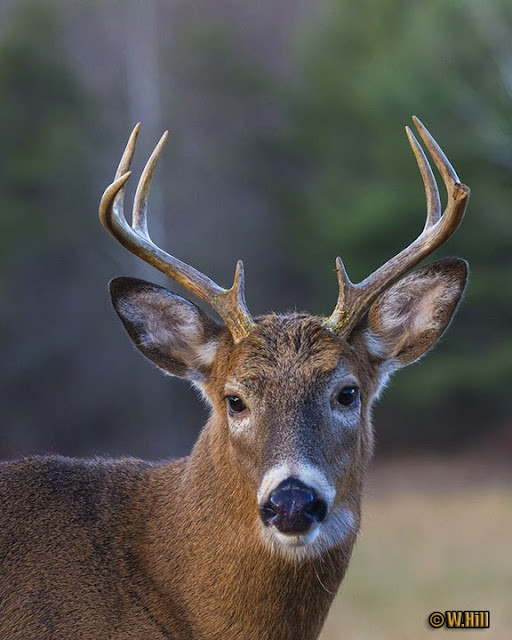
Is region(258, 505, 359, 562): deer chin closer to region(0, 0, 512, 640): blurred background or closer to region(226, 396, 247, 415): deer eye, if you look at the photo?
region(226, 396, 247, 415): deer eye

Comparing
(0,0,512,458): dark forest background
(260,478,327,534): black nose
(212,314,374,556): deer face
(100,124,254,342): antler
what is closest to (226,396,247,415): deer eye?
(212,314,374,556): deer face

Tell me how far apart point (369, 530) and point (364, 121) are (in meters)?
20.0

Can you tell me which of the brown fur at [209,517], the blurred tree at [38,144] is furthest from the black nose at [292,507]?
the blurred tree at [38,144]

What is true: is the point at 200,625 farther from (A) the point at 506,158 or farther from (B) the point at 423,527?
(A) the point at 506,158

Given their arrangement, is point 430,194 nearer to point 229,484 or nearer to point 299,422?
point 299,422

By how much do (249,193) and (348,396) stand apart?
35.8m

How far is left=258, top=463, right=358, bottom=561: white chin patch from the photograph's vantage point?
5258 mm

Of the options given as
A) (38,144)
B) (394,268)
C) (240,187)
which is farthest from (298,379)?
(240,187)

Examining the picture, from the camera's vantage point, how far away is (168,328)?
6.29 meters

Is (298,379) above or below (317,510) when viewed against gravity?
above

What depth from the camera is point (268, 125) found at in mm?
41344

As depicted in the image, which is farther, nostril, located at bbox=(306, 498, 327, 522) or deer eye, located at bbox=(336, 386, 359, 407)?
deer eye, located at bbox=(336, 386, 359, 407)

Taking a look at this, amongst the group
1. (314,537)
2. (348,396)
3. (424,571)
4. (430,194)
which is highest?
(430,194)

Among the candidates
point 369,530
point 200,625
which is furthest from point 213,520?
point 369,530
